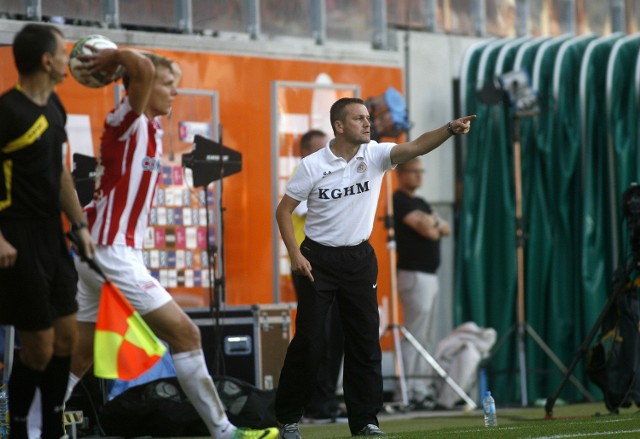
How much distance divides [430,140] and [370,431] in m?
1.66

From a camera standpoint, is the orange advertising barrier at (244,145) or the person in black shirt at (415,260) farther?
the person in black shirt at (415,260)

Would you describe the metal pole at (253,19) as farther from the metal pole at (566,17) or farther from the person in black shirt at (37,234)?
the person in black shirt at (37,234)

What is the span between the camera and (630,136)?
1256cm

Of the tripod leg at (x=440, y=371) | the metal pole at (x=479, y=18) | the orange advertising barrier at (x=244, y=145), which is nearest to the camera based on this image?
the orange advertising barrier at (x=244, y=145)

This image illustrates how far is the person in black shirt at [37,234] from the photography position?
19.0 feet

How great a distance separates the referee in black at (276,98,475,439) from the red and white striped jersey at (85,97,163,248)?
1.17 meters

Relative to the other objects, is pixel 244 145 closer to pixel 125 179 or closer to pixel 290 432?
pixel 290 432

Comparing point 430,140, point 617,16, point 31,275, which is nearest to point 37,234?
point 31,275

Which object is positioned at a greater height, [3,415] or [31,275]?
[31,275]

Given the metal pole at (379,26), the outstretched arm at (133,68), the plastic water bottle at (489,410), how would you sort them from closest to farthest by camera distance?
the outstretched arm at (133,68), the plastic water bottle at (489,410), the metal pole at (379,26)

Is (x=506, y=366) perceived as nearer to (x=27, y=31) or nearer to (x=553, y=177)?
(x=553, y=177)

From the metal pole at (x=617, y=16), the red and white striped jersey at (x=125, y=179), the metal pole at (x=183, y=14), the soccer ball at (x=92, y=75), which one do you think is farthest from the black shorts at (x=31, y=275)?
the metal pole at (x=617, y=16)

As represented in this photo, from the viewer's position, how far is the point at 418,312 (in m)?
12.1

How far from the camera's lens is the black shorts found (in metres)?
5.78
